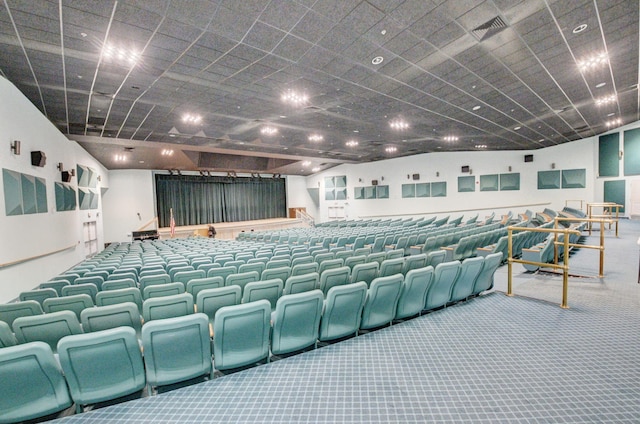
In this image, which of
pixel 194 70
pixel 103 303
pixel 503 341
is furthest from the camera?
pixel 194 70

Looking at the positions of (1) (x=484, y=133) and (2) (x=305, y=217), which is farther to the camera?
(2) (x=305, y=217)

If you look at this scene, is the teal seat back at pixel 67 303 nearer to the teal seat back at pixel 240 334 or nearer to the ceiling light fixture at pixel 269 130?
the teal seat back at pixel 240 334

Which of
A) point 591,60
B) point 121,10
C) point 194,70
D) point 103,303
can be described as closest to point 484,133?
point 591,60

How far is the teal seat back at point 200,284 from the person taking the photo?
4227 mm

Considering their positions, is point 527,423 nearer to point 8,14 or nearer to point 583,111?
point 8,14

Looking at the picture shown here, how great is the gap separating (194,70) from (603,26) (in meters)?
8.54

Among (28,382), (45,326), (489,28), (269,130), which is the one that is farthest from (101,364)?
(269,130)

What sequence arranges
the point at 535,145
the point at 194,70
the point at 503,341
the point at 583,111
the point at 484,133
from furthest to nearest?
the point at 535,145 < the point at 484,133 < the point at 583,111 < the point at 194,70 < the point at 503,341

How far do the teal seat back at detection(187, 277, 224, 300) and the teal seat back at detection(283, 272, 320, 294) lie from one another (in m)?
1.15

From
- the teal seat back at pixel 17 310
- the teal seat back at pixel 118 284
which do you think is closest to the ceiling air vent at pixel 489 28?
the teal seat back at pixel 118 284

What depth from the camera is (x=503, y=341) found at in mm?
3018

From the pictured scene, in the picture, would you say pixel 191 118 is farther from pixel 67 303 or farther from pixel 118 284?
pixel 67 303

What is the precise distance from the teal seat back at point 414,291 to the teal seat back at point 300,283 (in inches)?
45.5

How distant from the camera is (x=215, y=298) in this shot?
3.48 metres
